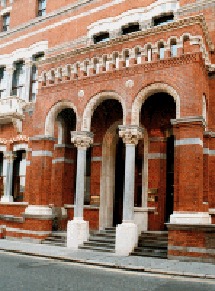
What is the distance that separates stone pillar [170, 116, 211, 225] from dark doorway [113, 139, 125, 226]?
505 centimetres

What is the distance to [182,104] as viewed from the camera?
1228 centimetres

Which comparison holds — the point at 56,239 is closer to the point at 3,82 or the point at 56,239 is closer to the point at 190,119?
the point at 190,119

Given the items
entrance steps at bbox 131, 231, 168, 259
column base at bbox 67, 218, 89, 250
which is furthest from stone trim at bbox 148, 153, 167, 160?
column base at bbox 67, 218, 89, 250

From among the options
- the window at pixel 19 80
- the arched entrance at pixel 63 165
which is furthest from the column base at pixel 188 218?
the window at pixel 19 80

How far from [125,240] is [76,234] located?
221 cm

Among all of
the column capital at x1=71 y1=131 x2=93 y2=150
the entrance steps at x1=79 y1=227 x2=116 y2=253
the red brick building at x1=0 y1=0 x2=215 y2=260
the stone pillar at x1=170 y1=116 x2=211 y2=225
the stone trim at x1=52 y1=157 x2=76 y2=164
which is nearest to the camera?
the stone pillar at x1=170 y1=116 x2=211 y2=225

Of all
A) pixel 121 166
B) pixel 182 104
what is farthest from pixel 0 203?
pixel 182 104

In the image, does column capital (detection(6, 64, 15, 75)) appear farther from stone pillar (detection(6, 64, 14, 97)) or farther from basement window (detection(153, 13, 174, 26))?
basement window (detection(153, 13, 174, 26))

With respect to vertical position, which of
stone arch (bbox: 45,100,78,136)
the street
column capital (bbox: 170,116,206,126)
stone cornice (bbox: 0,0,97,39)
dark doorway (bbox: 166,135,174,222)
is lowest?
the street

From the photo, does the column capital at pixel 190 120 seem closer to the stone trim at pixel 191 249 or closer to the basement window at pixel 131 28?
the stone trim at pixel 191 249

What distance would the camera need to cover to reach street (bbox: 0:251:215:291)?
7.68 metres

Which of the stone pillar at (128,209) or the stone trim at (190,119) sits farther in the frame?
the stone pillar at (128,209)

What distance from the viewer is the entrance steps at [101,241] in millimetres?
13080

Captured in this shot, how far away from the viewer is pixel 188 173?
11.8 m
